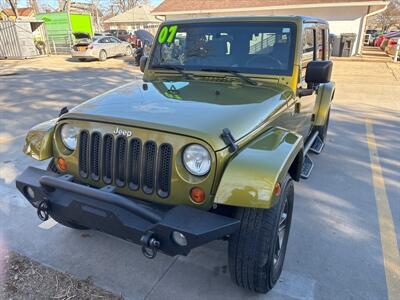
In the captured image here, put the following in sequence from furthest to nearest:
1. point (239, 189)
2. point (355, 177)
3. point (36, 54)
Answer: point (36, 54) → point (355, 177) → point (239, 189)

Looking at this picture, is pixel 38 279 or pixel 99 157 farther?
pixel 38 279

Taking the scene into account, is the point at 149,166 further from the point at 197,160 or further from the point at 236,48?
the point at 236,48

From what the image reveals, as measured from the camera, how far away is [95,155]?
238cm

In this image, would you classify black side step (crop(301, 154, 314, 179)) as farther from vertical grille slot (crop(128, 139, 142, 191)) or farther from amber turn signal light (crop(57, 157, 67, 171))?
amber turn signal light (crop(57, 157, 67, 171))

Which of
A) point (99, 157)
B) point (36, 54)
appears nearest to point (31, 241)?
point (99, 157)

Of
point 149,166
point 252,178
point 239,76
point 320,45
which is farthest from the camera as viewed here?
point 320,45

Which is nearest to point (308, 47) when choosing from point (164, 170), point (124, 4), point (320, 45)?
point (320, 45)

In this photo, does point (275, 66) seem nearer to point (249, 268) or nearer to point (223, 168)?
point (223, 168)

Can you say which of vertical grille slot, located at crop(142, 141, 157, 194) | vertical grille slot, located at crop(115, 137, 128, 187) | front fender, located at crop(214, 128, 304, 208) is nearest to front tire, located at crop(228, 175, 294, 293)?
front fender, located at crop(214, 128, 304, 208)

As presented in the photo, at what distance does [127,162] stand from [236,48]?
5.61 feet

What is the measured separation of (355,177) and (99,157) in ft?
11.5

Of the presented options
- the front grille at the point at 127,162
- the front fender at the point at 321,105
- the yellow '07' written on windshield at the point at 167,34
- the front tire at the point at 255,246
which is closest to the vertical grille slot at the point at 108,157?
the front grille at the point at 127,162

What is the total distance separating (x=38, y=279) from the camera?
2.63m

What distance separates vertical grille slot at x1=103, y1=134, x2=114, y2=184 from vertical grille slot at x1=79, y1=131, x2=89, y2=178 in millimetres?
163
